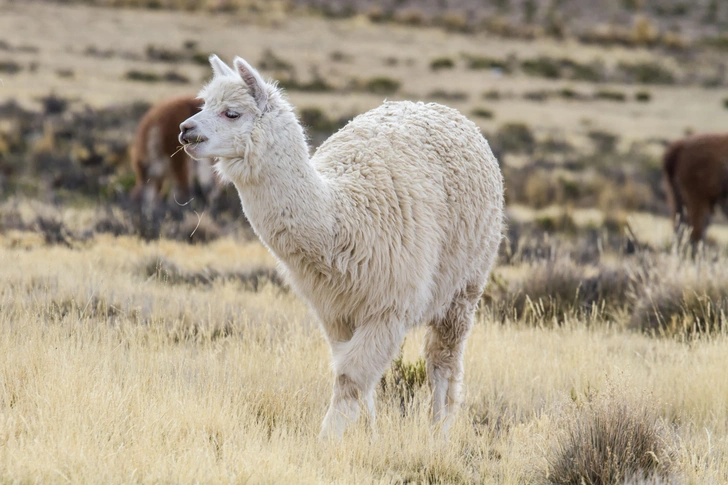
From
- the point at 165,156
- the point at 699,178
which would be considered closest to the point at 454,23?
the point at 699,178

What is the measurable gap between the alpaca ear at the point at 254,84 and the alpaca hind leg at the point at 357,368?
1285mm

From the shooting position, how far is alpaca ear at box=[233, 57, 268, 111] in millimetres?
4242

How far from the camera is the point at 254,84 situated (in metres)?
4.25

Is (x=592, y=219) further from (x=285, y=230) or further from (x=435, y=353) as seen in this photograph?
(x=285, y=230)

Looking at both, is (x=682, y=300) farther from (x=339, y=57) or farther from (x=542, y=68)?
(x=542, y=68)

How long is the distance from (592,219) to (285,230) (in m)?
13.3

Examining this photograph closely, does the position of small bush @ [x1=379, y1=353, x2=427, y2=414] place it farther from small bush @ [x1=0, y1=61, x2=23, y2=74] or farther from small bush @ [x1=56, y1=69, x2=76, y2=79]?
small bush @ [x1=0, y1=61, x2=23, y2=74]

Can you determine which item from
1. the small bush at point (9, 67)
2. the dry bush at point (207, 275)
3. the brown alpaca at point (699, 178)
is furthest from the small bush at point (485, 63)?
the dry bush at point (207, 275)

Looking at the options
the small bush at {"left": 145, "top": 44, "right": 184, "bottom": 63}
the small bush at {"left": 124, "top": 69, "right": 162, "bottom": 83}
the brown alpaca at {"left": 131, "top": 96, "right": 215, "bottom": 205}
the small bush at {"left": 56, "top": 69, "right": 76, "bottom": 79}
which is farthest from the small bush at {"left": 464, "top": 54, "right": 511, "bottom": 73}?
the brown alpaca at {"left": 131, "top": 96, "right": 215, "bottom": 205}

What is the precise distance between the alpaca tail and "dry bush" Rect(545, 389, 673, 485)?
388 inches

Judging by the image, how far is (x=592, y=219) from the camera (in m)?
16.7

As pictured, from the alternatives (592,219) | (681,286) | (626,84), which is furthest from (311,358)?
(626,84)

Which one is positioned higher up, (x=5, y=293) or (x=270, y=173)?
(x=270, y=173)

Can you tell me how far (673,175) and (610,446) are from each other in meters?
10.1
